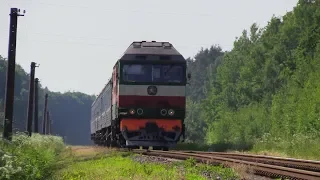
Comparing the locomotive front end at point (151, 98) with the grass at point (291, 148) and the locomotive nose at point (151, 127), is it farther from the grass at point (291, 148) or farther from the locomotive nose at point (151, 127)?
the grass at point (291, 148)

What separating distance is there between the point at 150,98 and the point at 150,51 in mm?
2002

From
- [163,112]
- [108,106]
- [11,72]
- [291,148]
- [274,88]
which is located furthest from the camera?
[274,88]

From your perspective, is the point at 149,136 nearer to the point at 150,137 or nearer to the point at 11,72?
the point at 150,137

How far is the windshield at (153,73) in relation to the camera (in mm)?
24281

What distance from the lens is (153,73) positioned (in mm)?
24391

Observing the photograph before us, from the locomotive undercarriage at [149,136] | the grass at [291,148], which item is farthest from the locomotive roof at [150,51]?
the grass at [291,148]

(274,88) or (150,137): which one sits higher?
(274,88)

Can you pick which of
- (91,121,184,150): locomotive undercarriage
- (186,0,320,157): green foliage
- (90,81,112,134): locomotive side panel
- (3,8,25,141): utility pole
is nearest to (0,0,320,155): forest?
(186,0,320,157): green foliage

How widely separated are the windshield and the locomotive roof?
0.34m

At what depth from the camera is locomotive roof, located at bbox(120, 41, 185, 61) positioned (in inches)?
963

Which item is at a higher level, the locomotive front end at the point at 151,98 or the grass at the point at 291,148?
the locomotive front end at the point at 151,98

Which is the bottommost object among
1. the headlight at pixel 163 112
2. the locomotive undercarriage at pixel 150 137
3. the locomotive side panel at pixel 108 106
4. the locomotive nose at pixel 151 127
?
the locomotive undercarriage at pixel 150 137

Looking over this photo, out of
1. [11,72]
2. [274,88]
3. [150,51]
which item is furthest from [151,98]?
[274,88]

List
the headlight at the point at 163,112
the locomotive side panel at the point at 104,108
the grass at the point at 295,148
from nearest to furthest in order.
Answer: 1. the grass at the point at 295,148
2. the headlight at the point at 163,112
3. the locomotive side panel at the point at 104,108
